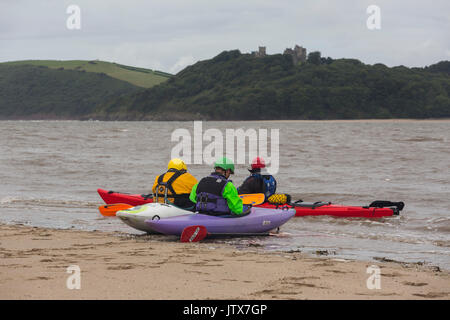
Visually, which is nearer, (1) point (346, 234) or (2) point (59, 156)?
(1) point (346, 234)

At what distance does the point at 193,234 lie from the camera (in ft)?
28.9

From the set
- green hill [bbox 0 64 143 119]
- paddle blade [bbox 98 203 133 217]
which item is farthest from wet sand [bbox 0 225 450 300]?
green hill [bbox 0 64 143 119]

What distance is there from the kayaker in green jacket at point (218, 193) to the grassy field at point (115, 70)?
165 m

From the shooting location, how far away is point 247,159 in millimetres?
27484

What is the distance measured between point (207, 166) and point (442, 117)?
99.2m

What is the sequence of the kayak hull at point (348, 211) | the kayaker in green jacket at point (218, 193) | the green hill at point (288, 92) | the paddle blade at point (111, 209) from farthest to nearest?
1. the green hill at point (288, 92)
2. the kayak hull at point (348, 211)
3. the paddle blade at point (111, 209)
4. the kayaker in green jacket at point (218, 193)

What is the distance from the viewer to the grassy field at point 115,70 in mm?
176238

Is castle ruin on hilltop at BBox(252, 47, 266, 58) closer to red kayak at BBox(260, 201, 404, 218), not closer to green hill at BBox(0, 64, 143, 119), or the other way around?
Result: green hill at BBox(0, 64, 143, 119)

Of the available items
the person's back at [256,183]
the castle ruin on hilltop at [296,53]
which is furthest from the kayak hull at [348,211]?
the castle ruin on hilltop at [296,53]

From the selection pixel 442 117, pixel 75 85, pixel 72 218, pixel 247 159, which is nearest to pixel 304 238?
pixel 72 218

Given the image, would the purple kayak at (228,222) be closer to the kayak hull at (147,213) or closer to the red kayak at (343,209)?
the kayak hull at (147,213)

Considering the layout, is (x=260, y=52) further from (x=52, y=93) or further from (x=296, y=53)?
(x=52, y=93)
